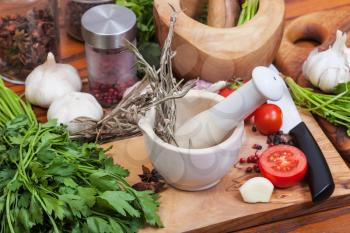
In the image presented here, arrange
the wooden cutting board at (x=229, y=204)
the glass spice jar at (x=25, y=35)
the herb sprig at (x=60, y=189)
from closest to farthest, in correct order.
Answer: the herb sprig at (x=60, y=189), the wooden cutting board at (x=229, y=204), the glass spice jar at (x=25, y=35)

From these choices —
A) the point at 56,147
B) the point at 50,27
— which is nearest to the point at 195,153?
the point at 56,147

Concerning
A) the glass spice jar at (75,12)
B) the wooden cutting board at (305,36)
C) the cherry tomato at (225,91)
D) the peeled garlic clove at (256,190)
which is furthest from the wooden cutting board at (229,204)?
the glass spice jar at (75,12)

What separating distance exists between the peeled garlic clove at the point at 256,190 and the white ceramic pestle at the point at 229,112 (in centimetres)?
10

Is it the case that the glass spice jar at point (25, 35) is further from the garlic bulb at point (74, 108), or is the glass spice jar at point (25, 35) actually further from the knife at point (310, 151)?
the knife at point (310, 151)

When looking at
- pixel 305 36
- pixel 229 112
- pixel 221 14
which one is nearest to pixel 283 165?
pixel 229 112

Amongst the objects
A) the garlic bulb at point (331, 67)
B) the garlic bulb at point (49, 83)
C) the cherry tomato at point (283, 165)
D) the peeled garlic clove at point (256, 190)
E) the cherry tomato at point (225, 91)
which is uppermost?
the garlic bulb at point (331, 67)

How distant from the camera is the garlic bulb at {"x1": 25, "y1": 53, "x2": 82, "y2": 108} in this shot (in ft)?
4.44

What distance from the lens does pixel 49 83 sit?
136 cm

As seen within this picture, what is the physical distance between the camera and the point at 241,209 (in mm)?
1137

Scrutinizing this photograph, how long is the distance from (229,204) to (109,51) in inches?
16.4

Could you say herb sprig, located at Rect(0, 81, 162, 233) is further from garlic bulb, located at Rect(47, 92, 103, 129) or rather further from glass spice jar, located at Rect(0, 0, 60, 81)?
glass spice jar, located at Rect(0, 0, 60, 81)

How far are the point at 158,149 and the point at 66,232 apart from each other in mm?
203

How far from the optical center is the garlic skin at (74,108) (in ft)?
4.20

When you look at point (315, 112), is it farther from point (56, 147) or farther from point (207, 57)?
point (56, 147)
